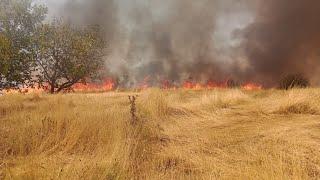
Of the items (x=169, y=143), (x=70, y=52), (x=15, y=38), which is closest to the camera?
(x=169, y=143)

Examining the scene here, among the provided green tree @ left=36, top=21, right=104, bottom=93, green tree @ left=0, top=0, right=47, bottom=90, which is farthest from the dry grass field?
green tree @ left=36, top=21, right=104, bottom=93

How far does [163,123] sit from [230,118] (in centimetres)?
153

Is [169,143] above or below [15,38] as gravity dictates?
below

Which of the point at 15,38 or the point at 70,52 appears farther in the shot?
the point at 70,52

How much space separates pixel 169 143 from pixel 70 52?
1586 centimetres

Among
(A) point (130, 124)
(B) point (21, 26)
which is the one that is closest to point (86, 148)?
(A) point (130, 124)

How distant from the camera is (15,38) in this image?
49.2ft

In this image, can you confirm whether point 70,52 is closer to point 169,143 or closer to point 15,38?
point 15,38

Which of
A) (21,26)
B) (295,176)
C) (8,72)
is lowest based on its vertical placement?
(295,176)

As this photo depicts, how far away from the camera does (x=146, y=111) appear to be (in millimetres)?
11656

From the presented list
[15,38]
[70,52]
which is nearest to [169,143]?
[15,38]

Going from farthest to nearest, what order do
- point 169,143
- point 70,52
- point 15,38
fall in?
1. point 70,52
2. point 15,38
3. point 169,143

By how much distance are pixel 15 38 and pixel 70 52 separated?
8824mm

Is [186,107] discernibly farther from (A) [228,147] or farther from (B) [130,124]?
(A) [228,147]
